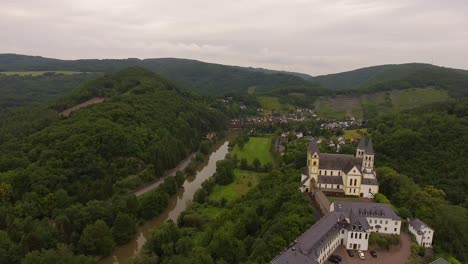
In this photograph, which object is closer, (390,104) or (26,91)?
(26,91)

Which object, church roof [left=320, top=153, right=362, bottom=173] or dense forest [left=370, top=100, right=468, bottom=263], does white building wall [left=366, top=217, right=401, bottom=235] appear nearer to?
dense forest [left=370, top=100, right=468, bottom=263]

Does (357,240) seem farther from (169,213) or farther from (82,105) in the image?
(82,105)

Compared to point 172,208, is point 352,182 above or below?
above

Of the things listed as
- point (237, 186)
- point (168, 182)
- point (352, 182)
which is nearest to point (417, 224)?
point (352, 182)

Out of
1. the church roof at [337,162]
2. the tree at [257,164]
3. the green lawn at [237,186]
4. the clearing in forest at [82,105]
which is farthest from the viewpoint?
the clearing in forest at [82,105]

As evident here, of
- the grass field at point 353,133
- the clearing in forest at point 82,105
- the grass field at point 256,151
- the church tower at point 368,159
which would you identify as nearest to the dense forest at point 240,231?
the church tower at point 368,159

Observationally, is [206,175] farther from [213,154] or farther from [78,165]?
[78,165]

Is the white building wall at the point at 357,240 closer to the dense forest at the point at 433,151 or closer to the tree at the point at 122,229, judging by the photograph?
the dense forest at the point at 433,151
